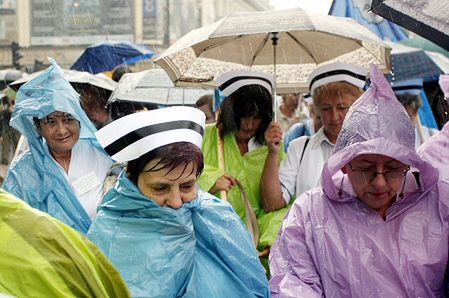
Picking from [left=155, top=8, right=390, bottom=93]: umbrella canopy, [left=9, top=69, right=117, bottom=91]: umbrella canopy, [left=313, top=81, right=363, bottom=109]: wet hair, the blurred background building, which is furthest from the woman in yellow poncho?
the blurred background building

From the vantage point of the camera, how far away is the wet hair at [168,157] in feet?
9.29

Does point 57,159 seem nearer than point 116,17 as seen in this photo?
Yes

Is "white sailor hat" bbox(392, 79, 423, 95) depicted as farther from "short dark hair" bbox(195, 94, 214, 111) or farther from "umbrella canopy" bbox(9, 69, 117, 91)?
"umbrella canopy" bbox(9, 69, 117, 91)

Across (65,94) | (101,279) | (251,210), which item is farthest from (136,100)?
(101,279)

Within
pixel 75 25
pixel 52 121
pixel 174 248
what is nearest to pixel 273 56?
pixel 52 121

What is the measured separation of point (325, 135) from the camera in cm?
473

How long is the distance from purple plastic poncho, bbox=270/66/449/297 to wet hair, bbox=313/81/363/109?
1582mm

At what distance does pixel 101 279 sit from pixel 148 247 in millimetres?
1138

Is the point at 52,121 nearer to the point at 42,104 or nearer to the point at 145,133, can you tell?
the point at 42,104

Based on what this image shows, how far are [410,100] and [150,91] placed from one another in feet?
8.44

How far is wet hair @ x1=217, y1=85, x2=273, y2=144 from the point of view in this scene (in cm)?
477

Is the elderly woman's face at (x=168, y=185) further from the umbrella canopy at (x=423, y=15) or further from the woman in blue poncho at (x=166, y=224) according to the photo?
the umbrella canopy at (x=423, y=15)

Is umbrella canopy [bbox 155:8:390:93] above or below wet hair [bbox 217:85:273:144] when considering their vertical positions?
above

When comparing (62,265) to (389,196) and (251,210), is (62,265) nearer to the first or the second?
(389,196)
